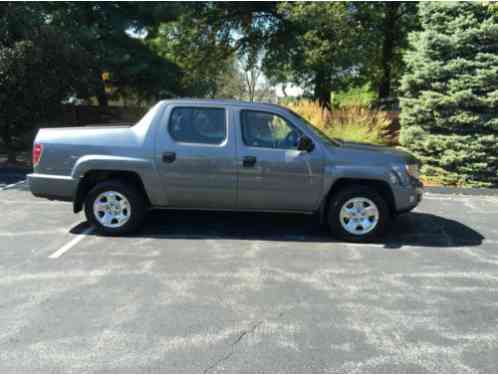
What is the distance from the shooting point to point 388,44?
18531 mm

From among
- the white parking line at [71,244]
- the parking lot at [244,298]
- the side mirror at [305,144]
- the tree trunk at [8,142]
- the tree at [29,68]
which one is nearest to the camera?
the parking lot at [244,298]

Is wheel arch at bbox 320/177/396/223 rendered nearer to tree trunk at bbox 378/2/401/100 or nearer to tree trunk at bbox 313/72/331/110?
tree trunk at bbox 313/72/331/110

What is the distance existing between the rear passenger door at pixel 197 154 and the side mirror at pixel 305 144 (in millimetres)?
842

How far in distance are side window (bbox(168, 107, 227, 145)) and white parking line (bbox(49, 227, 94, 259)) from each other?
180cm

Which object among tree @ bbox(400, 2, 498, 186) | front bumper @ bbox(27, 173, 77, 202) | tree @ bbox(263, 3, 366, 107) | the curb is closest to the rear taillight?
front bumper @ bbox(27, 173, 77, 202)

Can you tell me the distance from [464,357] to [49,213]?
600 centimetres

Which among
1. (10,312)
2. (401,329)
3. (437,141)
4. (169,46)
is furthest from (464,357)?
(169,46)

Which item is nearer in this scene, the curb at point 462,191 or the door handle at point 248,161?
the door handle at point 248,161

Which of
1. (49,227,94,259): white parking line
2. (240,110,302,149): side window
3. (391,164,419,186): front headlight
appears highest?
(240,110,302,149): side window

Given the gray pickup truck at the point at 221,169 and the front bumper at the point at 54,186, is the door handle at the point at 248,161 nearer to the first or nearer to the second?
the gray pickup truck at the point at 221,169

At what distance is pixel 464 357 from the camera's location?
3.09m

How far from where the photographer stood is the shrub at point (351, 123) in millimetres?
11297

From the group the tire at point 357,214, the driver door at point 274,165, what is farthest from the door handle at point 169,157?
the tire at point 357,214

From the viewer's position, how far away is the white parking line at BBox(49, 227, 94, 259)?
4922 mm
